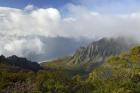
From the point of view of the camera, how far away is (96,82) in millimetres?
39688

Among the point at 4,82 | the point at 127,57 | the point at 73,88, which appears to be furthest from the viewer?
the point at 127,57

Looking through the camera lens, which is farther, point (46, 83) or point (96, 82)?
point (96, 82)

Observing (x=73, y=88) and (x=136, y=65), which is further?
(x=136, y=65)

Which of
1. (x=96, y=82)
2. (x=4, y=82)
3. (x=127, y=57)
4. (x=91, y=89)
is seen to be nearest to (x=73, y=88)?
(x=91, y=89)

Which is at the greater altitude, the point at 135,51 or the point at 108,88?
the point at 135,51

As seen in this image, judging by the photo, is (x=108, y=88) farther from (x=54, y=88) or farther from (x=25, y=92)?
(x=25, y=92)

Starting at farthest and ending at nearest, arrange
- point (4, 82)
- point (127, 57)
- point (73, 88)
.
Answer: point (127, 57)
point (4, 82)
point (73, 88)

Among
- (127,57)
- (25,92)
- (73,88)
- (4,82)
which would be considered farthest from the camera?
(127,57)

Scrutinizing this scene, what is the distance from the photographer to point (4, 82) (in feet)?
127

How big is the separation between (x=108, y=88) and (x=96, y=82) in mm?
5337

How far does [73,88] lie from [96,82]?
178 inches

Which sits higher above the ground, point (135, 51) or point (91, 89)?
point (135, 51)

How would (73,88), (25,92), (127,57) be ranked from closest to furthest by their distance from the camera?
(25,92)
(73,88)
(127,57)

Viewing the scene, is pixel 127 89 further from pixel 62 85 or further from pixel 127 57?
pixel 127 57
